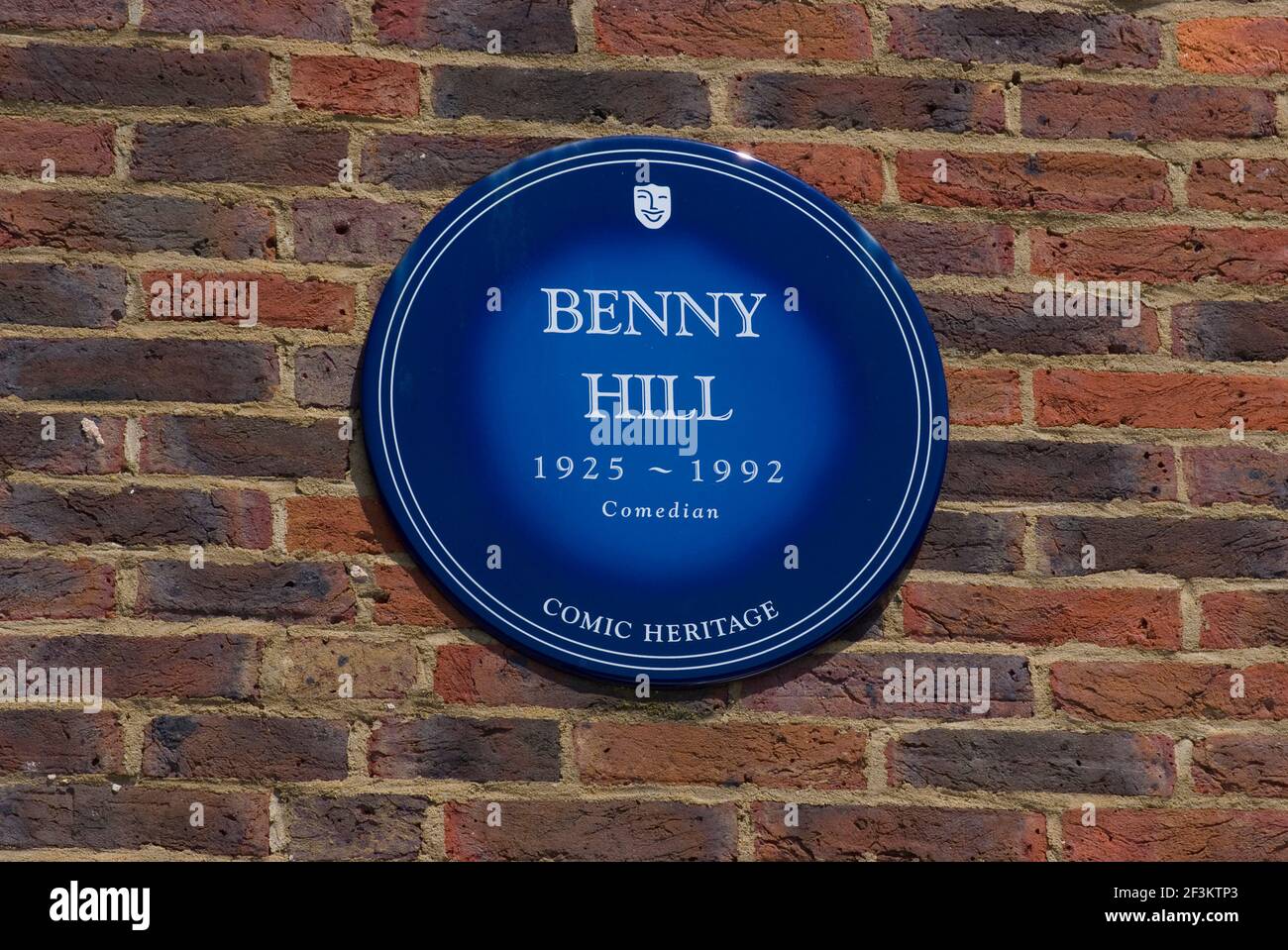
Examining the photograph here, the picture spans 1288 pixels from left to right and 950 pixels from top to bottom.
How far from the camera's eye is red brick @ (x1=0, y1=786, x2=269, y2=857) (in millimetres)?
1698

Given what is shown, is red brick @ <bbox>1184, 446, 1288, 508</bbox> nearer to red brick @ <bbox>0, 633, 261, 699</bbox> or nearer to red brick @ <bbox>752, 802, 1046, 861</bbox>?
red brick @ <bbox>752, 802, 1046, 861</bbox>

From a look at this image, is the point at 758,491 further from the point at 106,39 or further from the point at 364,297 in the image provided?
the point at 106,39

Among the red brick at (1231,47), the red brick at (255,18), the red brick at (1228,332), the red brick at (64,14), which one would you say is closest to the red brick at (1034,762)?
the red brick at (1228,332)

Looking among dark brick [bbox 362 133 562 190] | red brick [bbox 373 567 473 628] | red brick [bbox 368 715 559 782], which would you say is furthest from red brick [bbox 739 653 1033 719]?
dark brick [bbox 362 133 562 190]

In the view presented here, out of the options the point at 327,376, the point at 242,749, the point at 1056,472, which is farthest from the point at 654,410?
the point at 242,749

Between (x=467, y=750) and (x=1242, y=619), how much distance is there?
87 cm

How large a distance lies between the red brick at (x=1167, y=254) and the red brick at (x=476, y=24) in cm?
60

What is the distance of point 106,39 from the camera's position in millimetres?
1839

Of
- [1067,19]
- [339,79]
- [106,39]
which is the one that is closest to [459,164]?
[339,79]

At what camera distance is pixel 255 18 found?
1.86m

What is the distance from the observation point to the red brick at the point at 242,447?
69.7 inches

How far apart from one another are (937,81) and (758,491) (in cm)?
54

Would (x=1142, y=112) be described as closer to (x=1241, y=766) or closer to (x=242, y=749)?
(x=1241, y=766)

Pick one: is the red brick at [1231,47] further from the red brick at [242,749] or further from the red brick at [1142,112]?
the red brick at [242,749]
